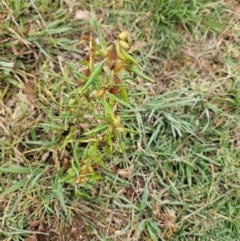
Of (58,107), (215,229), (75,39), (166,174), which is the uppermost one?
(75,39)

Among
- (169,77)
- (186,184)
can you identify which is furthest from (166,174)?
(169,77)

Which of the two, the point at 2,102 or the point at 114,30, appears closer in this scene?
the point at 2,102

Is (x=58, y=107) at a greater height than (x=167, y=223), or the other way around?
(x=58, y=107)

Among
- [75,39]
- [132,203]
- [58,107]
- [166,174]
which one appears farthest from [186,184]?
[75,39]

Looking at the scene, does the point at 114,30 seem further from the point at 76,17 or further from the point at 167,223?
the point at 167,223

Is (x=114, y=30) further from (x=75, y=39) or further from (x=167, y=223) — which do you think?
(x=167, y=223)

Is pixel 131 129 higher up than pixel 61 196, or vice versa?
pixel 131 129
